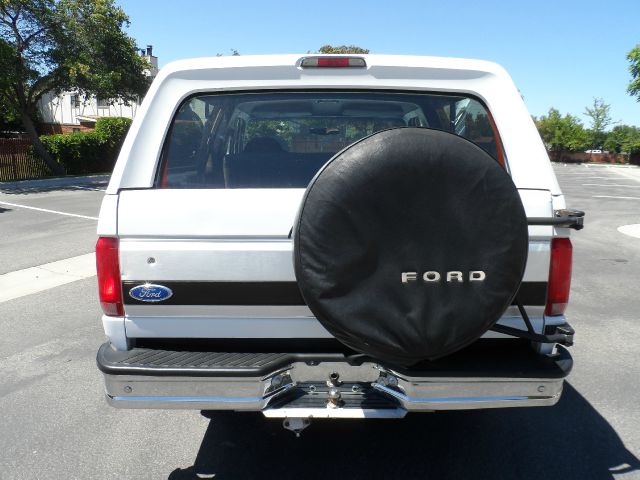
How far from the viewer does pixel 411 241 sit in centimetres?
204

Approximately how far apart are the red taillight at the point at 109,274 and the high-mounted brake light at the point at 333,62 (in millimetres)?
1207

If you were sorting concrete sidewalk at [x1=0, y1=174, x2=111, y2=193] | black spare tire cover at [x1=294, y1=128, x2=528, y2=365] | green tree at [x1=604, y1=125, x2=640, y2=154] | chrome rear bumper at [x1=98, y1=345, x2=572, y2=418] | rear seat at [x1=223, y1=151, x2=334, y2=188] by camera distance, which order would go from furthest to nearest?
green tree at [x1=604, y1=125, x2=640, y2=154] → concrete sidewalk at [x1=0, y1=174, x2=111, y2=193] → rear seat at [x1=223, y1=151, x2=334, y2=188] → chrome rear bumper at [x1=98, y1=345, x2=572, y2=418] → black spare tire cover at [x1=294, y1=128, x2=528, y2=365]

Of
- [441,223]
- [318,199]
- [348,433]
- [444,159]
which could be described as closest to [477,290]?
[441,223]

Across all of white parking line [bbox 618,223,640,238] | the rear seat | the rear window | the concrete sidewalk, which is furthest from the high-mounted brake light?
the concrete sidewalk

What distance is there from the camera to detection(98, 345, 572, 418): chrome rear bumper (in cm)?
225

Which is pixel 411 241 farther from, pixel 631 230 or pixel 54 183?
pixel 54 183

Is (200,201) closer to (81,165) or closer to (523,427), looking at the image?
(523,427)

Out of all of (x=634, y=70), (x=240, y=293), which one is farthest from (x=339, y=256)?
(x=634, y=70)

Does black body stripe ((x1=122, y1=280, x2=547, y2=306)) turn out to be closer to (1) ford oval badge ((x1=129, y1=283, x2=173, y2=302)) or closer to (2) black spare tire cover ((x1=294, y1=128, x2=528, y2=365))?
(1) ford oval badge ((x1=129, y1=283, x2=173, y2=302))

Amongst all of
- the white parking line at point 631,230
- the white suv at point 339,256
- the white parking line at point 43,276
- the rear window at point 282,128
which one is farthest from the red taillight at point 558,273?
the white parking line at point 631,230

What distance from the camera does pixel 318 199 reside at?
2.04 metres

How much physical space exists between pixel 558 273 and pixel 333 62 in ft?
4.66

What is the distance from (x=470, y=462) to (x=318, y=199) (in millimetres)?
1837

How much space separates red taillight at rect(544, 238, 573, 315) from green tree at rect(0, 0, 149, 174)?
20.4 metres
